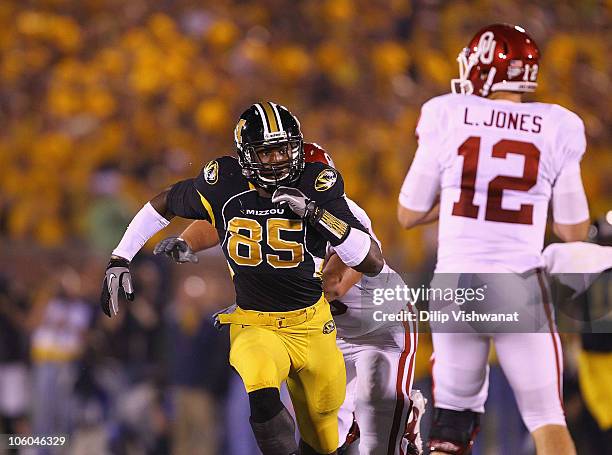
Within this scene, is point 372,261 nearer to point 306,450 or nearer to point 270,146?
point 270,146

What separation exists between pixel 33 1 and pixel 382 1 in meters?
2.30

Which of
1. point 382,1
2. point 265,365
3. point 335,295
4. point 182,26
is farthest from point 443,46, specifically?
point 265,365

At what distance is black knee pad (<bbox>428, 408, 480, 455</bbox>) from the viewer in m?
3.44

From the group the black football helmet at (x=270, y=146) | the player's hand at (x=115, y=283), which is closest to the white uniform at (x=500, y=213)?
the black football helmet at (x=270, y=146)

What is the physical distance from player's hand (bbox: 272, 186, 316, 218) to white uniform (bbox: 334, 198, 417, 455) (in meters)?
0.52

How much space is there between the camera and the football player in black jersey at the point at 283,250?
120 inches

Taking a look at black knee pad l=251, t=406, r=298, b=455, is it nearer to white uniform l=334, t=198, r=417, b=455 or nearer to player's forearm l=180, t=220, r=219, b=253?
white uniform l=334, t=198, r=417, b=455

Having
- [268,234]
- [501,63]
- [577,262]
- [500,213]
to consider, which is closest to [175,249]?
[268,234]

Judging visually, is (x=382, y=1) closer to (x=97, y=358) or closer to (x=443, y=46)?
(x=443, y=46)

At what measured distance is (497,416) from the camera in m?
4.16

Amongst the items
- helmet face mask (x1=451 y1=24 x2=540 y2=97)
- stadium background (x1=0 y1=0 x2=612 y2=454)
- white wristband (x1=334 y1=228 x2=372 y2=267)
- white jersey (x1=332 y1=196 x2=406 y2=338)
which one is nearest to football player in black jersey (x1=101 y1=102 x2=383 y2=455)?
white wristband (x1=334 y1=228 x2=372 y2=267)

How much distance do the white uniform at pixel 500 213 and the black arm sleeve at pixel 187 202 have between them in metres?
0.78

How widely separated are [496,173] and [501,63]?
0.40m

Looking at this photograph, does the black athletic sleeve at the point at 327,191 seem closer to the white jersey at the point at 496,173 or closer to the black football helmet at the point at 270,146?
the black football helmet at the point at 270,146
